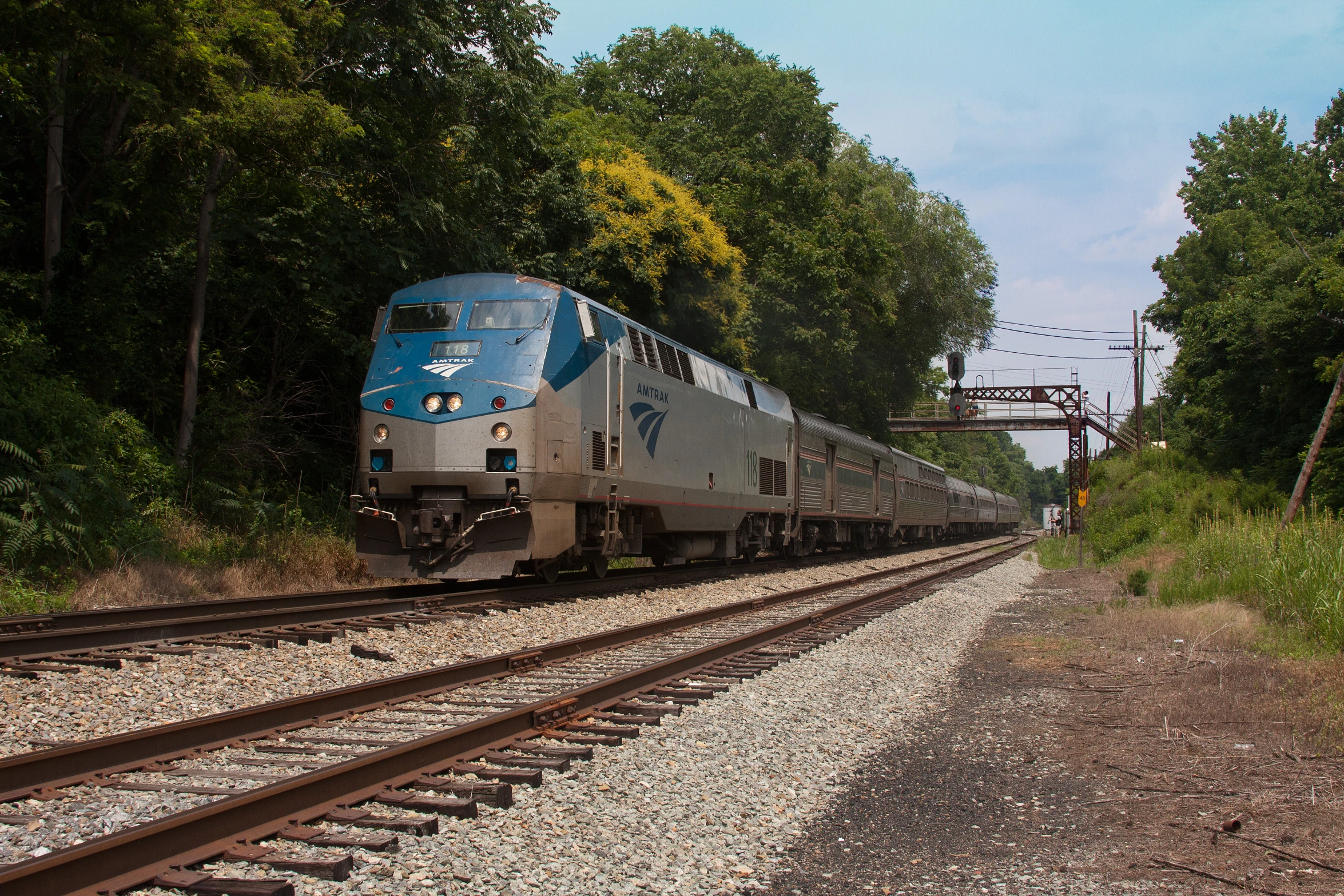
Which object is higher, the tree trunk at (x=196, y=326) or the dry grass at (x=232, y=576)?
the tree trunk at (x=196, y=326)

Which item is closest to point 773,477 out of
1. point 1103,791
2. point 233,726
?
point 1103,791

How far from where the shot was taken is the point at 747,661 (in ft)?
27.0

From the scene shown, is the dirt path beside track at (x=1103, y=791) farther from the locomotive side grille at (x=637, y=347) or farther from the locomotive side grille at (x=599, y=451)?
the locomotive side grille at (x=637, y=347)

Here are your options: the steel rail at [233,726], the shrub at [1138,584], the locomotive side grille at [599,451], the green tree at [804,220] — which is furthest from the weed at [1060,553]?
the steel rail at [233,726]

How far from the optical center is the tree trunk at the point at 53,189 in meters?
13.2

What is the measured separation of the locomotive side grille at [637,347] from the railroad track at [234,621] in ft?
10.3

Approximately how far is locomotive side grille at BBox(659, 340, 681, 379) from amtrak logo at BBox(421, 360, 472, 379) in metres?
3.87

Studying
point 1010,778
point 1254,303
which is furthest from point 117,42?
point 1254,303

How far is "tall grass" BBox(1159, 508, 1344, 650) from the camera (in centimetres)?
853

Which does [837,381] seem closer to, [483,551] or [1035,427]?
[1035,427]

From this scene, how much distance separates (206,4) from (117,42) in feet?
4.14

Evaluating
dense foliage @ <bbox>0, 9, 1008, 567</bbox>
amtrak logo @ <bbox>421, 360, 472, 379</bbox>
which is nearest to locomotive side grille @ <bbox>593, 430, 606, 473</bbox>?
amtrak logo @ <bbox>421, 360, 472, 379</bbox>

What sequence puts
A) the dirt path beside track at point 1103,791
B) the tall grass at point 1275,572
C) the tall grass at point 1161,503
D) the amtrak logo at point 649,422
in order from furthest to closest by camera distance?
the tall grass at point 1161,503
the amtrak logo at point 649,422
the tall grass at point 1275,572
the dirt path beside track at point 1103,791

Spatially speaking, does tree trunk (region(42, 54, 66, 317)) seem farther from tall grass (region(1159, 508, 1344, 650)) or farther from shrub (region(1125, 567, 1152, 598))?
shrub (region(1125, 567, 1152, 598))
